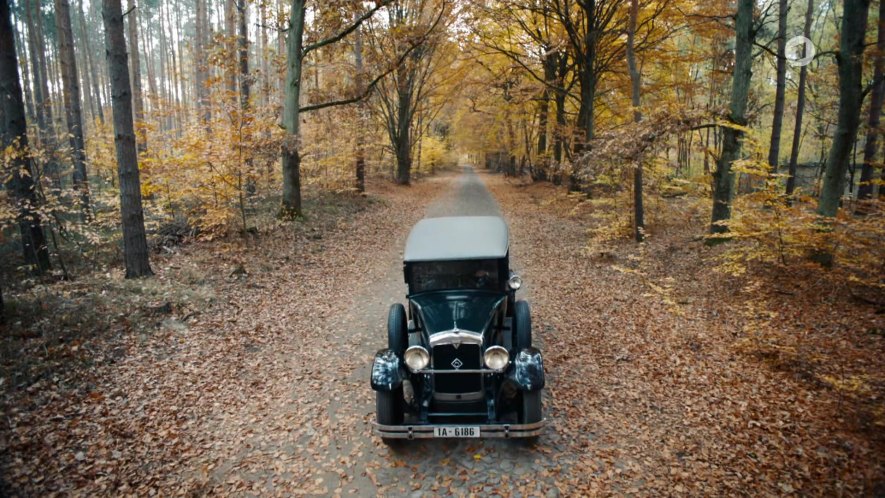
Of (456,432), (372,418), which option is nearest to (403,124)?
(372,418)

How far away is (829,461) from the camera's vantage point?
4.13m

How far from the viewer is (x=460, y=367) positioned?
470 cm

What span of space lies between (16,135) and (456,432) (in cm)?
916

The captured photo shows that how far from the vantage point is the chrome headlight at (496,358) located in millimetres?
4598

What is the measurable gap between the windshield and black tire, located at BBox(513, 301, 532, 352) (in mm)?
359

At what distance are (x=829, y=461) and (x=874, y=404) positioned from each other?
1.16 m

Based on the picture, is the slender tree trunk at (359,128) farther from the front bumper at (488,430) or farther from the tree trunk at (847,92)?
the front bumper at (488,430)

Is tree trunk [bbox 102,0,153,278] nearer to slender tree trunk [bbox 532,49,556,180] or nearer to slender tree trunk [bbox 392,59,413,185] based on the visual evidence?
slender tree trunk [bbox 532,49,556,180]

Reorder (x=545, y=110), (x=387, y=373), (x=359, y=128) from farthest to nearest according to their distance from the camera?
(x=545, y=110) < (x=359, y=128) < (x=387, y=373)

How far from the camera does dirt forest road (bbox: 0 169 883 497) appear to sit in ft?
13.9

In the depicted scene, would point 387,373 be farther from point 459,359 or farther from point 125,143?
point 125,143

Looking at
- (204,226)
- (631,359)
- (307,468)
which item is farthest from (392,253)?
(307,468)

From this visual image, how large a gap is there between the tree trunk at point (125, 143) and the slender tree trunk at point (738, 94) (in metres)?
11.7

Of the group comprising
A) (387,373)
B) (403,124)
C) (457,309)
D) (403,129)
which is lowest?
(387,373)
